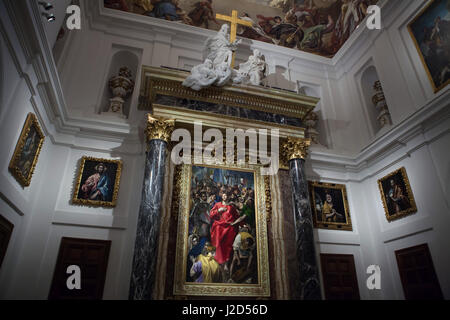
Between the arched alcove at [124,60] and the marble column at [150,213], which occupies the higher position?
the arched alcove at [124,60]

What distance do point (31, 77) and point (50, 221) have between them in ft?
9.63

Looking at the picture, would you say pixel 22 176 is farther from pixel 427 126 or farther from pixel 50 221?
pixel 427 126

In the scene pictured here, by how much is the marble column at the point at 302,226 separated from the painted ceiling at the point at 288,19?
5087 millimetres

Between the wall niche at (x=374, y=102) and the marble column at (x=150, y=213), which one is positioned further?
the wall niche at (x=374, y=102)

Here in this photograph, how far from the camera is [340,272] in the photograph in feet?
25.5

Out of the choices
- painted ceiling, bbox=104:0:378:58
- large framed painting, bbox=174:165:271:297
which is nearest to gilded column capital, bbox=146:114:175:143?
large framed painting, bbox=174:165:271:297

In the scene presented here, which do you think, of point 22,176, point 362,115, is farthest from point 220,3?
point 22,176

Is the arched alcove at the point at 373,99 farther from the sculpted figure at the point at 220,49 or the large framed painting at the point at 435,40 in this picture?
the sculpted figure at the point at 220,49

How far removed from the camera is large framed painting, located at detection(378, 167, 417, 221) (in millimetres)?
7250

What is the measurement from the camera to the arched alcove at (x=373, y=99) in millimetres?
8781

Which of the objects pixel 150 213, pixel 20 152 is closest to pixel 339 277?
pixel 150 213

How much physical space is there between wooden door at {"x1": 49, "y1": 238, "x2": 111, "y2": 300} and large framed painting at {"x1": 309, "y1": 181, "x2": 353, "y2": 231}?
5.26 m

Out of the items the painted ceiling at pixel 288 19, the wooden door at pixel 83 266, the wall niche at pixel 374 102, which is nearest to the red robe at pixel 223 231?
the wooden door at pixel 83 266

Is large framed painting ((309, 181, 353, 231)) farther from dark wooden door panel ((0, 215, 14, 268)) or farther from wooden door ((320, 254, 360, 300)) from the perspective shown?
dark wooden door panel ((0, 215, 14, 268))
